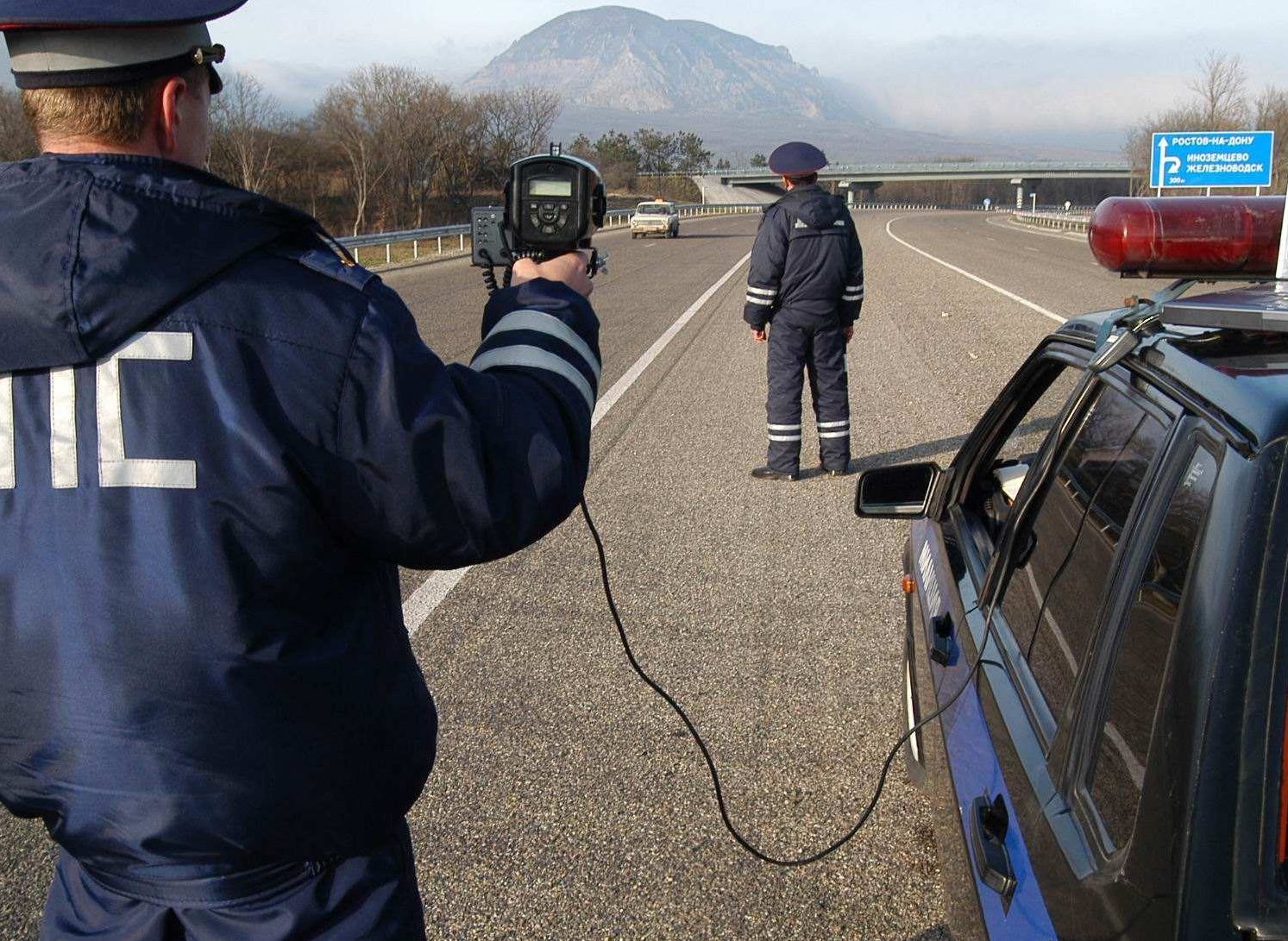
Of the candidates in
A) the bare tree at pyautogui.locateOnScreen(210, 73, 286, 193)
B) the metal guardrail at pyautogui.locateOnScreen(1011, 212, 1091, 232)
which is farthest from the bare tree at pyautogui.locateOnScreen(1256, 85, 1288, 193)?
the bare tree at pyautogui.locateOnScreen(210, 73, 286, 193)

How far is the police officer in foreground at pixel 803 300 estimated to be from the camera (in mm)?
7418

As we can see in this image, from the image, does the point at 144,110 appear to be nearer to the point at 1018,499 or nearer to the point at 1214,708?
the point at 1214,708

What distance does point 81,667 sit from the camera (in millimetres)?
1480

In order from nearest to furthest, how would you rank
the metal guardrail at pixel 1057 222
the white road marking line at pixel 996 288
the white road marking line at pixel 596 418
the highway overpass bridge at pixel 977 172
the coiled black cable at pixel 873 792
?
the coiled black cable at pixel 873 792
the white road marking line at pixel 596 418
the white road marking line at pixel 996 288
the metal guardrail at pixel 1057 222
the highway overpass bridge at pixel 977 172

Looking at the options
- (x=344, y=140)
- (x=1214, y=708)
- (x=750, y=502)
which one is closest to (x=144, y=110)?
(x=1214, y=708)

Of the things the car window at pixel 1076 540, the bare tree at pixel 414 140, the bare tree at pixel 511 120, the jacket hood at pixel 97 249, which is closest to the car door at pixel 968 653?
the car window at pixel 1076 540

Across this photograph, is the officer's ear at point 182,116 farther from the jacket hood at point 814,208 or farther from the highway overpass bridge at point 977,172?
the highway overpass bridge at point 977,172

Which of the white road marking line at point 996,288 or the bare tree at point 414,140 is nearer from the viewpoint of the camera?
the white road marking line at point 996,288

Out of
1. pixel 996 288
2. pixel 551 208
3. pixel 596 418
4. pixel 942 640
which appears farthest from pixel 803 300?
pixel 996 288

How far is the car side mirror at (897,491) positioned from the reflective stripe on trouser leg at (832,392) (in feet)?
13.0

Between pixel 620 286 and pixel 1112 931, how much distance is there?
71.6ft

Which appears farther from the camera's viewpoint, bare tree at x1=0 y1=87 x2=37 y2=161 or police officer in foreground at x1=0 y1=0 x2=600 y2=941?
bare tree at x1=0 y1=87 x2=37 y2=161

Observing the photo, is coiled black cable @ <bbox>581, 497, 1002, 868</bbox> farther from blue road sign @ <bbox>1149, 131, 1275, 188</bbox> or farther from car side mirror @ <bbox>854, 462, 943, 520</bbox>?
blue road sign @ <bbox>1149, 131, 1275, 188</bbox>

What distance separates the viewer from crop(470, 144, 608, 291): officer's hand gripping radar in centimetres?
208
